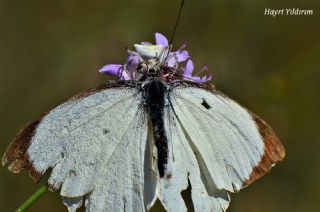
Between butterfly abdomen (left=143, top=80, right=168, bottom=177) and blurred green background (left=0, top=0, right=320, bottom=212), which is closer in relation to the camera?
butterfly abdomen (left=143, top=80, right=168, bottom=177)

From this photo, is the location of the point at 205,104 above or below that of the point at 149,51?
below

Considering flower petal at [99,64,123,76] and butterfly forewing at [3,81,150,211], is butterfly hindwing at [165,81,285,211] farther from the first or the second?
flower petal at [99,64,123,76]

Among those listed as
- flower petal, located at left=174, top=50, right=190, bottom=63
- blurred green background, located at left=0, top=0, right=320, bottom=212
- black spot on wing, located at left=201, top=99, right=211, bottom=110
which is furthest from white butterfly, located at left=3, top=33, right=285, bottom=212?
blurred green background, located at left=0, top=0, right=320, bottom=212

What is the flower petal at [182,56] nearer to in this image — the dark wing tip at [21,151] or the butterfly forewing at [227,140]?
the butterfly forewing at [227,140]

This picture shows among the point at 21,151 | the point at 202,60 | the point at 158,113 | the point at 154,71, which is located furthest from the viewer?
the point at 202,60

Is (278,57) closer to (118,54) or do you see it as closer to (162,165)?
(118,54)

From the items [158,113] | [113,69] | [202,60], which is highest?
[113,69]

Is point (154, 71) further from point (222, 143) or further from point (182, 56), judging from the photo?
point (222, 143)

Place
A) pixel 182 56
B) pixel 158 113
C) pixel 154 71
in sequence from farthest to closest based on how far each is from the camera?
pixel 182 56 → pixel 154 71 → pixel 158 113

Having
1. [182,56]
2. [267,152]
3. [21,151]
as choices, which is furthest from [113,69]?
[267,152]
